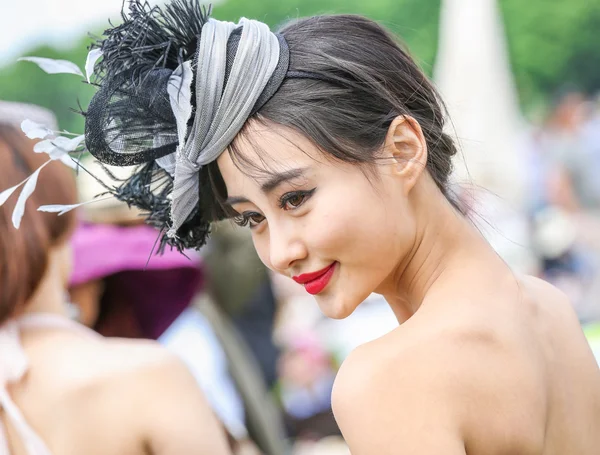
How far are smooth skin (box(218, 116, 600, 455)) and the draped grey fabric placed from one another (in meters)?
0.05

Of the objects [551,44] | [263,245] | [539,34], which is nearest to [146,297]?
[263,245]

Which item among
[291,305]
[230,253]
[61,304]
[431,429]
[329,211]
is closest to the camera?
[431,429]

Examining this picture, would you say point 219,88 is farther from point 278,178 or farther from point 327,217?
point 327,217

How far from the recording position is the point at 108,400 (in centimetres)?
226

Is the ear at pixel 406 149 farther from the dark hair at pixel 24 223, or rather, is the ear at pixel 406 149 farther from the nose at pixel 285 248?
the dark hair at pixel 24 223

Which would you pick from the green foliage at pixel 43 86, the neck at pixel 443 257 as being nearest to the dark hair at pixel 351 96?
the neck at pixel 443 257

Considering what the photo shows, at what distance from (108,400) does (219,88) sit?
3.45 ft

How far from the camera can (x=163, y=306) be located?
148 inches

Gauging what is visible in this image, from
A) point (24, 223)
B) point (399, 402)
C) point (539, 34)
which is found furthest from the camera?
point (539, 34)

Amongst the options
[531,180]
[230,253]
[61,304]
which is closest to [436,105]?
[61,304]

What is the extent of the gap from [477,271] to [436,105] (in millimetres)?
422

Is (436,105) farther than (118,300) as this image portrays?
No

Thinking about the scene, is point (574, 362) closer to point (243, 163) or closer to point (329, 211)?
point (329, 211)

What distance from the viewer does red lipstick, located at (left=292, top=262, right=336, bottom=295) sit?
160cm
